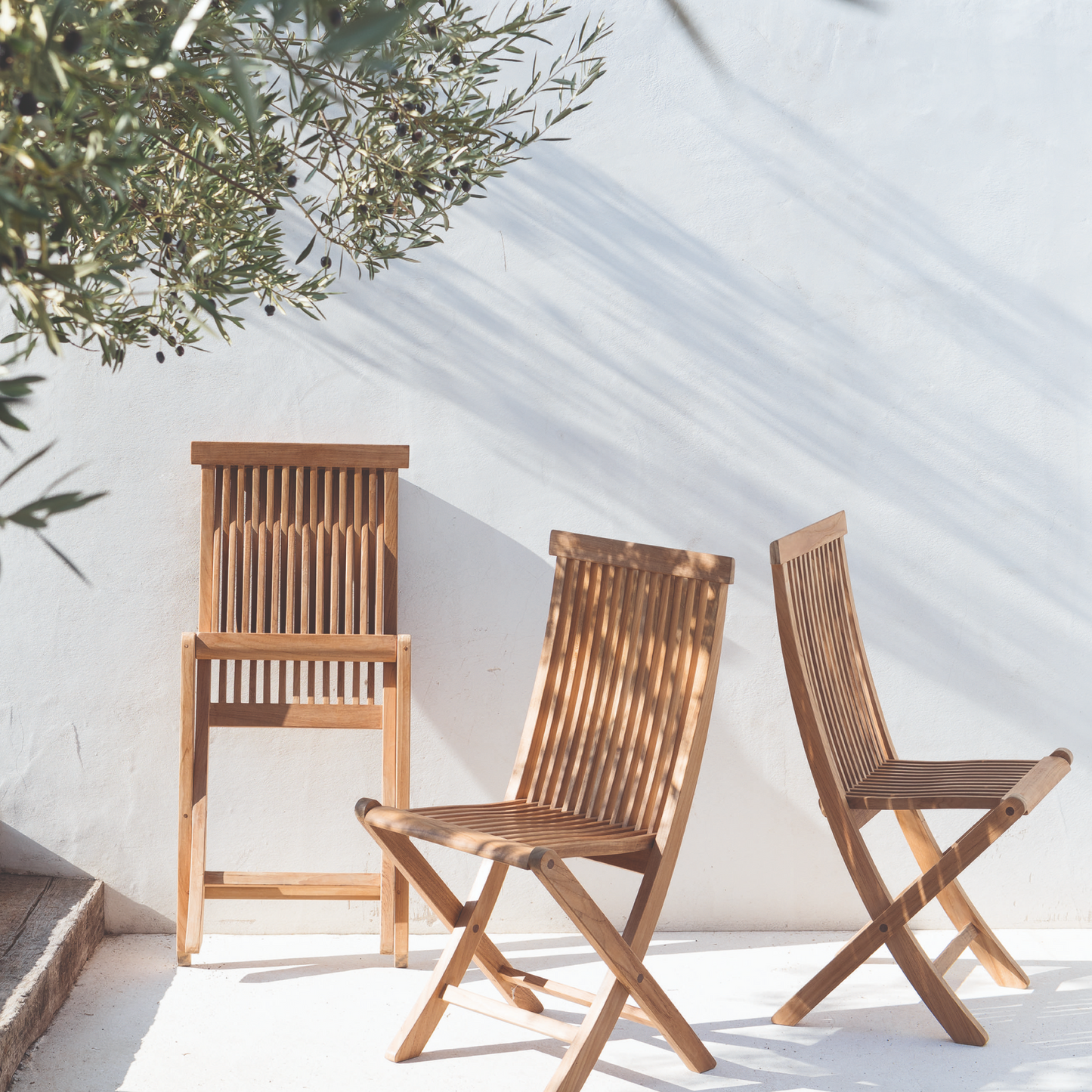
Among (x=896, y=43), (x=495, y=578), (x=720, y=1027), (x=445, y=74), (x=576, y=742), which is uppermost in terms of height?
(x=896, y=43)

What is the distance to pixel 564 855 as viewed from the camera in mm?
2369

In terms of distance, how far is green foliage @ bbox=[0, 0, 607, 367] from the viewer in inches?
41.1

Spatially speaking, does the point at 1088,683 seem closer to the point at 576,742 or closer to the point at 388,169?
the point at 576,742

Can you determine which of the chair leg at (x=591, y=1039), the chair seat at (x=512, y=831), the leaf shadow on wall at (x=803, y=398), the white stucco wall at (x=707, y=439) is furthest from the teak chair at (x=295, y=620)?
the chair leg at (x=591, y=1039)

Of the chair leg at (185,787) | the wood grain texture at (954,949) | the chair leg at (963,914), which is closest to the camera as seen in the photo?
the wood grain texture at (954,949)

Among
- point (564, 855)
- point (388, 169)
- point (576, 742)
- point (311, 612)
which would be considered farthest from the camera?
point (311, 612)

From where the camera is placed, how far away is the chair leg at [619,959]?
232 cm

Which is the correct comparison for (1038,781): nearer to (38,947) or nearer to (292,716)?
(292,716)

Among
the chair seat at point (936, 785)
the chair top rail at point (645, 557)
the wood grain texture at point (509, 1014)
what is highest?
the chair top rail at point (645, 557)

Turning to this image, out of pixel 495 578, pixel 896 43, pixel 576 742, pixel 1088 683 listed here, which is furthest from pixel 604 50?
pixel 1088 683

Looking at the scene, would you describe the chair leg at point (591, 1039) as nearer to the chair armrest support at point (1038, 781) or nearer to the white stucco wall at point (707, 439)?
the chair armrest support at point (1038, 781)

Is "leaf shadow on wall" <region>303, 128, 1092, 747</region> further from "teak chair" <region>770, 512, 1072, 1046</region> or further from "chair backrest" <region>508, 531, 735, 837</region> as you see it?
"chair backrest" <region>508, 531, 735, 837</region>

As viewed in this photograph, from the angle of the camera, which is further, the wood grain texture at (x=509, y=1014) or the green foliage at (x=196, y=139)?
the wood grain texture at (x=509, y=1014)

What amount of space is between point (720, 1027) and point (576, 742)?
81 centimetres
